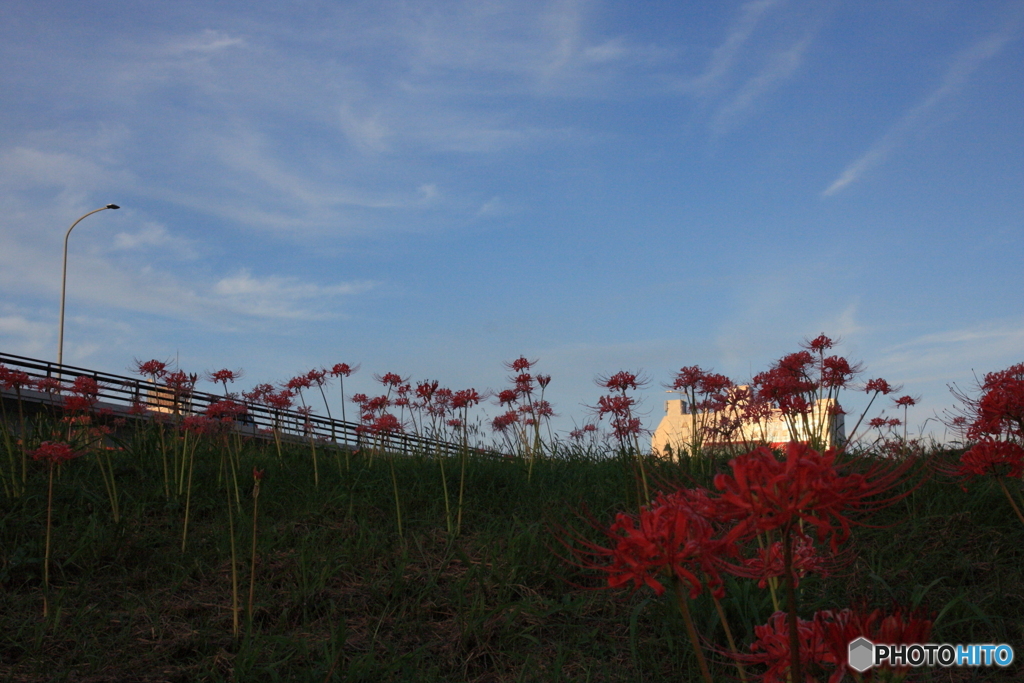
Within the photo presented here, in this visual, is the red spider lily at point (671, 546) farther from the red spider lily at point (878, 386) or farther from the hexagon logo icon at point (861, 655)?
the red spider lily at point (878, 386)

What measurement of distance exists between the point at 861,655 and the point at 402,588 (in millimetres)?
3528

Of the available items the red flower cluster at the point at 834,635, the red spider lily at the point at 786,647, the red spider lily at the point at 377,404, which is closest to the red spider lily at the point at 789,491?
the red flower cluster at the point at 834,635

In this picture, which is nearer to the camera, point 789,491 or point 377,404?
point 789,491

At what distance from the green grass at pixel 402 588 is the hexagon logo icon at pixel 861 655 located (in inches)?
54.8

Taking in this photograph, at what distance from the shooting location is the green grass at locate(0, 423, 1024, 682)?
12.8 ft

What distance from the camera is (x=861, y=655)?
5.43 ft

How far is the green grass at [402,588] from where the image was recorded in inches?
153

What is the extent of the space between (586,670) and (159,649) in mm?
2548

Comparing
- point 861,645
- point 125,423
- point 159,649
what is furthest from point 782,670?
point 125,423

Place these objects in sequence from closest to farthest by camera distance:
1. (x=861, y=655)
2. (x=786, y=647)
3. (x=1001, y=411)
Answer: (x=861, y=655) < (x=786, y=647) < (x=1001, y=411)

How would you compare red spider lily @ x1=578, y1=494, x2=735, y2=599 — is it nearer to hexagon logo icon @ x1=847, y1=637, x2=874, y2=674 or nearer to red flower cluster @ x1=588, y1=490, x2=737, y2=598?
red flower cluster @ x1=588, y1=490, x2=737, y2=598

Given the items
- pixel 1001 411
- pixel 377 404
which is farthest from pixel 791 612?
pixel 377 404

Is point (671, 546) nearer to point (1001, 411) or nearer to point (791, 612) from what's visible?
point (791, 612)

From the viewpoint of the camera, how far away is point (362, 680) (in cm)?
373
